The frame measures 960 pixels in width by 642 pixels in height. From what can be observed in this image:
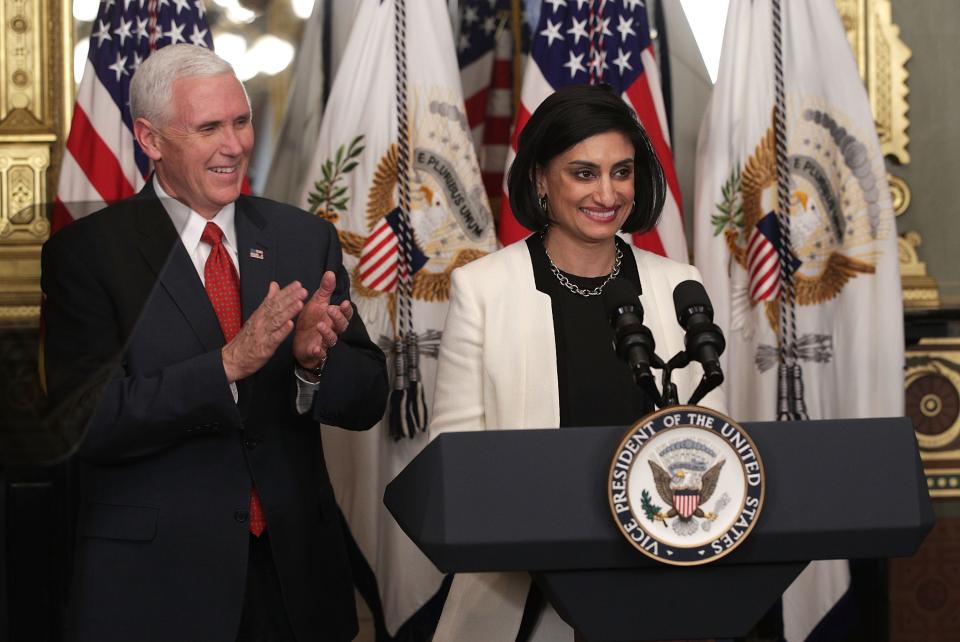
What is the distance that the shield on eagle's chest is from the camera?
1.67m

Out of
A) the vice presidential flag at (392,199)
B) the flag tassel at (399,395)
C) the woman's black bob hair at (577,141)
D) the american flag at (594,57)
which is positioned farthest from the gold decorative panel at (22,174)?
the woman's black bob hair at (577,141)

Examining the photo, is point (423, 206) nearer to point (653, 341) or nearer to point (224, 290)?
point (224, 290)

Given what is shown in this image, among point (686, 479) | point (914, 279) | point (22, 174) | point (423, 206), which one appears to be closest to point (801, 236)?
point (914, 279)

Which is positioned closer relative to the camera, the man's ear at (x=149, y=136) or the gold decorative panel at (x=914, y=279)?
the man's ear at (x=149, y=136)

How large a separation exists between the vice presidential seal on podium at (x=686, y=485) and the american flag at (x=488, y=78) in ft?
8.95

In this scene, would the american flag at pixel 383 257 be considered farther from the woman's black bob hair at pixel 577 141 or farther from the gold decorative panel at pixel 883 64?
the gold decorative panel at pixel 883 64

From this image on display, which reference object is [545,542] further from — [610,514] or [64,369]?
[64,369]

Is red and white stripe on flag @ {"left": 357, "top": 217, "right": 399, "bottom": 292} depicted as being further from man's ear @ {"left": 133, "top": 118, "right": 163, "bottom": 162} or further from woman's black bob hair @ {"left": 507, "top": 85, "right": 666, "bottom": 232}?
man's ear @ {"left": 133, "top": 118, "right": 163, "bottom": 162}

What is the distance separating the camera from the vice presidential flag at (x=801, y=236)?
373cm

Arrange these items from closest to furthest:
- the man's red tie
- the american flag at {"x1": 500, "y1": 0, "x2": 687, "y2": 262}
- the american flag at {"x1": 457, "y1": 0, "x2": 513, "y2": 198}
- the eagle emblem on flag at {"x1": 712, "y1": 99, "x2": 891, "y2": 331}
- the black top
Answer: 1. the man's red tie
2. the black top
3. the eagle emblem on flag at {"x1": 712, "y1": 99, "x2": 891, "y2": 331}
4. the american flag at {"x1": 500, "y1": 0, "x2": 687, "y2": 262}
5. the american flag at {"x1": 457, "y1": 0, "x2": 513, "y2": 198}

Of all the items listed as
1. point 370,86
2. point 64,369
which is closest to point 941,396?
point 370,86

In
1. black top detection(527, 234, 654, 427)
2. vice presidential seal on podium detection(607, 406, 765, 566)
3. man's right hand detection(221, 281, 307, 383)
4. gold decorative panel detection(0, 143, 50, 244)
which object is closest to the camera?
vice presidential seal on podium detection(607, 406, 765, 566)

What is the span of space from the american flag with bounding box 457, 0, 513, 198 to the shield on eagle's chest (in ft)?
9.04

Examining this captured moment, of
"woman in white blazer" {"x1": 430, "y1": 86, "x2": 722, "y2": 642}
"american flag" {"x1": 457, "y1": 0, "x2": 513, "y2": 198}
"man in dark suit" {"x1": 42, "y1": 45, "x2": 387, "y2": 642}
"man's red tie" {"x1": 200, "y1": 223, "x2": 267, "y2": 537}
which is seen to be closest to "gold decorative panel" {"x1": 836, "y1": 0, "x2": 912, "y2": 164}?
"american flag" {"x1": 457, "y1": 0, "x2": 513, "y2": 198}
